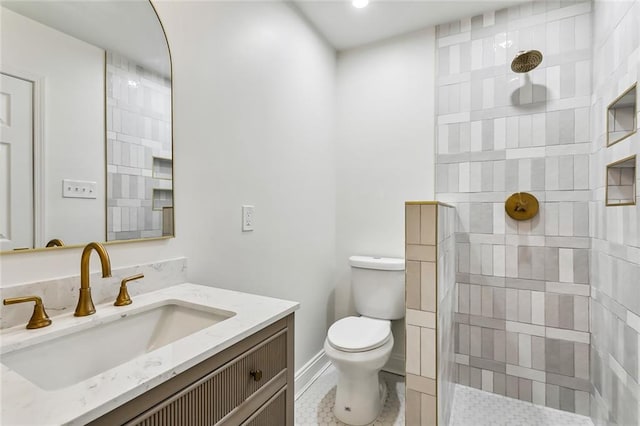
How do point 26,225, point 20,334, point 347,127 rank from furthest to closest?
point 347,127 < point 26,225 < point 20,334

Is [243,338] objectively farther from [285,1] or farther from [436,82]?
[436,82]

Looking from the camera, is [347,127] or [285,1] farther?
[347,127]

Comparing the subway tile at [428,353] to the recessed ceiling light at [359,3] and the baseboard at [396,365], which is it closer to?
the baseboard at [396,365]

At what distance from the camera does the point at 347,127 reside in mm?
2426

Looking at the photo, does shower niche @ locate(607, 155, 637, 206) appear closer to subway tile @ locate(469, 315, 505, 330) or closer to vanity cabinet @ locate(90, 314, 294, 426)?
subway tile @ locate(469, 315, 505, 330)

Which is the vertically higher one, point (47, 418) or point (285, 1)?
point (285, 1)

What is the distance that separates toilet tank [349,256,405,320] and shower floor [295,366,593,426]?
512 millimetres

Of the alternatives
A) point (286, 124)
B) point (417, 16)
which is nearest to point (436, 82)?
point (417, 16)

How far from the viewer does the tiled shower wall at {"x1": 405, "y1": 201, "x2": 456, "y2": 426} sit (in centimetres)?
129

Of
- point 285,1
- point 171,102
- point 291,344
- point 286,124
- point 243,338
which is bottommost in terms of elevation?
point 291,344

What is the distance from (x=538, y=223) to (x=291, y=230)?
4.89 feet

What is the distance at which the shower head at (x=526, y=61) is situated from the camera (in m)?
1.69

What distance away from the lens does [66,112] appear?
35.9 inches

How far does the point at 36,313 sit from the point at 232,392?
53 centimetres
